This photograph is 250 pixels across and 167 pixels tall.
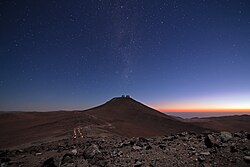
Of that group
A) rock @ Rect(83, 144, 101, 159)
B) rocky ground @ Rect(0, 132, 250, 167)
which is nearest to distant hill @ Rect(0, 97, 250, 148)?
rock @ Rect(83, 144, 101, 159)

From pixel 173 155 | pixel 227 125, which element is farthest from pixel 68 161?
pixel 227 125

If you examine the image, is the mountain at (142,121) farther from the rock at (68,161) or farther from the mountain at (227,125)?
the rock at (68,161)

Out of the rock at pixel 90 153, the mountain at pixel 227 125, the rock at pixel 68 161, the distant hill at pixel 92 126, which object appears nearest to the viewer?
the rock at pixel 68 161

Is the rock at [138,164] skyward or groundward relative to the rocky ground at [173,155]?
groundward

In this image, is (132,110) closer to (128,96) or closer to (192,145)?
(128,96)

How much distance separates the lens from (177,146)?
9578 millimetres

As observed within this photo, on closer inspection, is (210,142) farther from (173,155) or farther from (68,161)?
(68,161)

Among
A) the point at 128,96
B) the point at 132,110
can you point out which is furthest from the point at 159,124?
the point at 128,96

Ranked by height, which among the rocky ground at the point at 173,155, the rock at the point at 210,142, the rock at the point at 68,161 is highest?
the rock at the point at 210,142

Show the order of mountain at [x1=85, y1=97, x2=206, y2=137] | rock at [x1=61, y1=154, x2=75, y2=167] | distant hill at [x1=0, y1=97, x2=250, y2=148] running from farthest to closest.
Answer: mountain at [x1=85, y1=97, x2=206, y2=137]
distant hill at [x1=0, y1=97, x2=250, y2=148]
rock at [x1=61, y1=154, x2=75, y2=167]

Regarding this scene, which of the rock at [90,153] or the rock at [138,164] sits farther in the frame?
the rock at [90,153]

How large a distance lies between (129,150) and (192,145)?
9.55ft

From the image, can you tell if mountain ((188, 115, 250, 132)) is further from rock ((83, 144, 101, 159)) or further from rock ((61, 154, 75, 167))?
rock ((61, 154, 75, 167))

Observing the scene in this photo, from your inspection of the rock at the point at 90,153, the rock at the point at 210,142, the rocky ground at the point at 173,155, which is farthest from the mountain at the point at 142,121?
the rock at the point at 210,142
